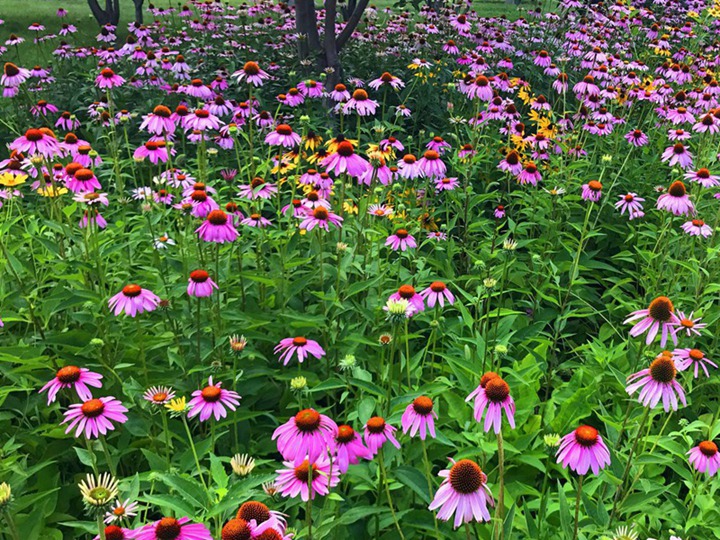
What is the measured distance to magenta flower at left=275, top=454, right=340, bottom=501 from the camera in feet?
4.20

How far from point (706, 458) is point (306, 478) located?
1.09 m

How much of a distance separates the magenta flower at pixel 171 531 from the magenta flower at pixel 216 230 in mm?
1169

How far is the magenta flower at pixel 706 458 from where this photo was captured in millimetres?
1535

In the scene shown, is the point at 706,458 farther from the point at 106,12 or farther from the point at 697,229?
the point at 106,12

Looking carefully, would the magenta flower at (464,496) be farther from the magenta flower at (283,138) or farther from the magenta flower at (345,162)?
the magenta flower at (283,138)

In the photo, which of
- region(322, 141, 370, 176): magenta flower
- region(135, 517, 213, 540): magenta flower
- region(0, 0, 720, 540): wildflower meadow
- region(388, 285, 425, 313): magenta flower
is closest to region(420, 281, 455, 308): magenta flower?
region(0, 0, 720, 540): wildflower meadow

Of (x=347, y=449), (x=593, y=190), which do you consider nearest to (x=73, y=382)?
(x=347, y=449)

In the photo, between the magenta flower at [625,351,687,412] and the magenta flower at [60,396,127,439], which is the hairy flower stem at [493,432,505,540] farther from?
the magenta flower at [60,396,127,439]

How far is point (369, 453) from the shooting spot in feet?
4.48

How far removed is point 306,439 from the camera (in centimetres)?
123

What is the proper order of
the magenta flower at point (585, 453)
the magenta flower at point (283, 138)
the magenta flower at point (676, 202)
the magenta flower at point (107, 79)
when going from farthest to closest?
the magenta flower at point (107, 79) < the magenta flower at point (283, 138) < the magenta flower at point (676, 202) < the magenta flower at point (585, 453)

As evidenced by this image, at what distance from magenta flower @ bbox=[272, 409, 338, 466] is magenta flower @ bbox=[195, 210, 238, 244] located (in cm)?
99

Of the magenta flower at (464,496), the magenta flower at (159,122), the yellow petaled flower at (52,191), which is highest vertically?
the magenta flower at (159,122)

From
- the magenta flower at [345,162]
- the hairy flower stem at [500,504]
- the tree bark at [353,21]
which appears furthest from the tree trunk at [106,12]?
the hairy flower stem at [500,504]
